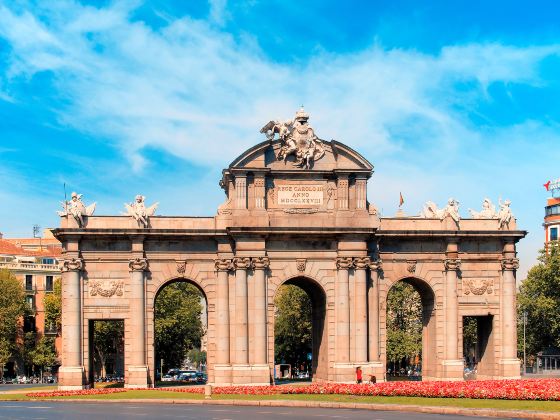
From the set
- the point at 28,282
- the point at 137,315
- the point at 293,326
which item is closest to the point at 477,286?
the point at 137,315

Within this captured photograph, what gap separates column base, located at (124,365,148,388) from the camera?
63.7 m

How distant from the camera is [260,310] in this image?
65.1 m

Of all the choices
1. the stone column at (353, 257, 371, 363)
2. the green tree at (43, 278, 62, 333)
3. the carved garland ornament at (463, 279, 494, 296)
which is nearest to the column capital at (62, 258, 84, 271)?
the stone column at (353, 257, 371, 363)

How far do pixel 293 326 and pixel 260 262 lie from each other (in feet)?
147

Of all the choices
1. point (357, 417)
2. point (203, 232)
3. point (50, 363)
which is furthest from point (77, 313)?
point (50, 363)

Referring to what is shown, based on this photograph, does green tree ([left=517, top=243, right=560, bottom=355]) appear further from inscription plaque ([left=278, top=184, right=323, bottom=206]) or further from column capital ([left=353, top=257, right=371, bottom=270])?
inscription plaque ([left=278, top=184, right=323, bottom=206])

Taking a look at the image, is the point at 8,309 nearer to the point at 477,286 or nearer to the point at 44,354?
the point at 44,354

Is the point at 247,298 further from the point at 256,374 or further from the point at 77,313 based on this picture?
the point at 77,313

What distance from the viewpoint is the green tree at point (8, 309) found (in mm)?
108312

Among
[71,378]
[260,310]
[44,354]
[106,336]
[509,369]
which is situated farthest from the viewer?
[44,354]

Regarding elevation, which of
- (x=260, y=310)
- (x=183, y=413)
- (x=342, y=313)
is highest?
(x=260, y=310)

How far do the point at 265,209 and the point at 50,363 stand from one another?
58.9 meters

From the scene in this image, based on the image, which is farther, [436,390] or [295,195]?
[295,195]

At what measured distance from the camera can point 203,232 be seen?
65188 millimetres
